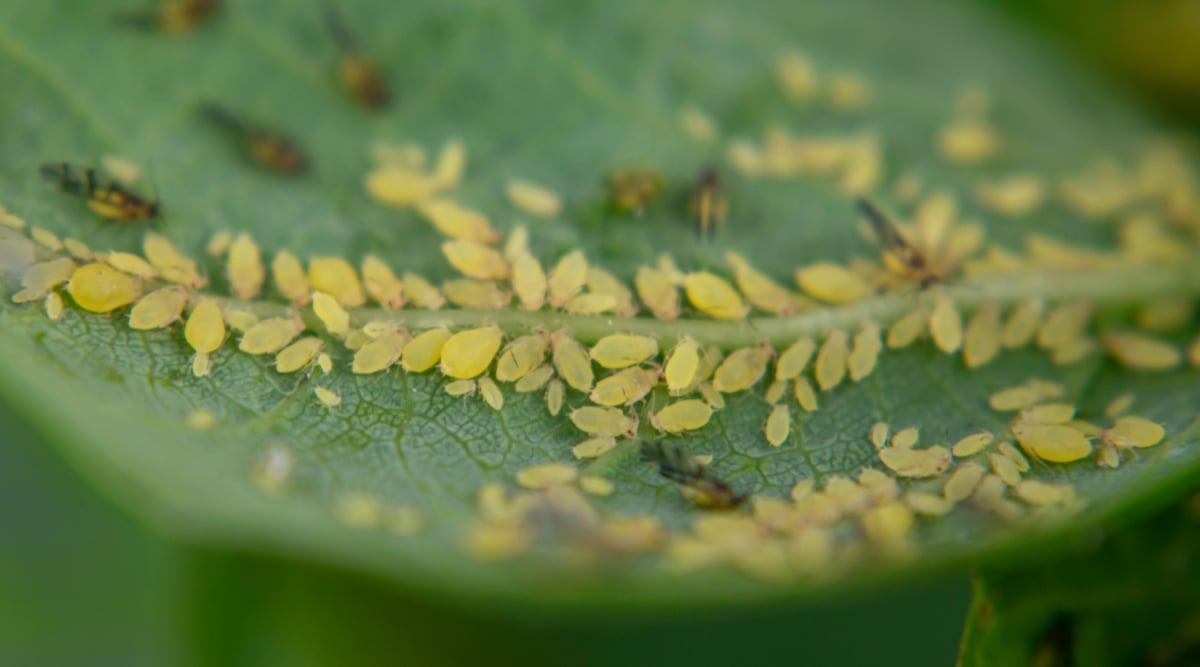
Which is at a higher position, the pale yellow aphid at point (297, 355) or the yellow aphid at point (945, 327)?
the yellow aphid at point (945, 327)

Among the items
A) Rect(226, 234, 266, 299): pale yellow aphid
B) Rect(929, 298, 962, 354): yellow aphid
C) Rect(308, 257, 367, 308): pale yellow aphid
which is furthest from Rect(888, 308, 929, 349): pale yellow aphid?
Rect(226, 234, 266, 299): pale yellow aphid

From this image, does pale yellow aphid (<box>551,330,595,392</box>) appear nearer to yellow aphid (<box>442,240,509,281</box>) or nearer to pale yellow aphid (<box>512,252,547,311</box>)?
pale yellow aphid (<box>512,252,547,311</box>)

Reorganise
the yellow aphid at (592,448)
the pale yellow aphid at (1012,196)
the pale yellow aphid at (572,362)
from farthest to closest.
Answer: the pale yellow aphid at (1012,196)
the pale yellow aphid at (572,362)
the yellow aphid at (592,448)

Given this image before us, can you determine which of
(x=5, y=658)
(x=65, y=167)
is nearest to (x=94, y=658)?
(x=5, y=658)

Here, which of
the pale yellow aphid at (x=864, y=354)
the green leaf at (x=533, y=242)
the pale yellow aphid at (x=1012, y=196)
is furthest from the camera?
the pale yellow aphid at (x=1012, y=196)

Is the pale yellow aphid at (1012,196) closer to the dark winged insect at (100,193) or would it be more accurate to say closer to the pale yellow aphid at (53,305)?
the dark winged insect at (100,193)

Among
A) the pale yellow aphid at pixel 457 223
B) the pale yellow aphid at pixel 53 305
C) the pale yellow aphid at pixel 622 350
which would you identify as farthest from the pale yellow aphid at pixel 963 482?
the pale yellow aphid at pixel 53 305

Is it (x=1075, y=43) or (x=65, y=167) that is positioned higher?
(x=1075, y=43)

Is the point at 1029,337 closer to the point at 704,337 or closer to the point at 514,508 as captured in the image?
the point at 704,337
